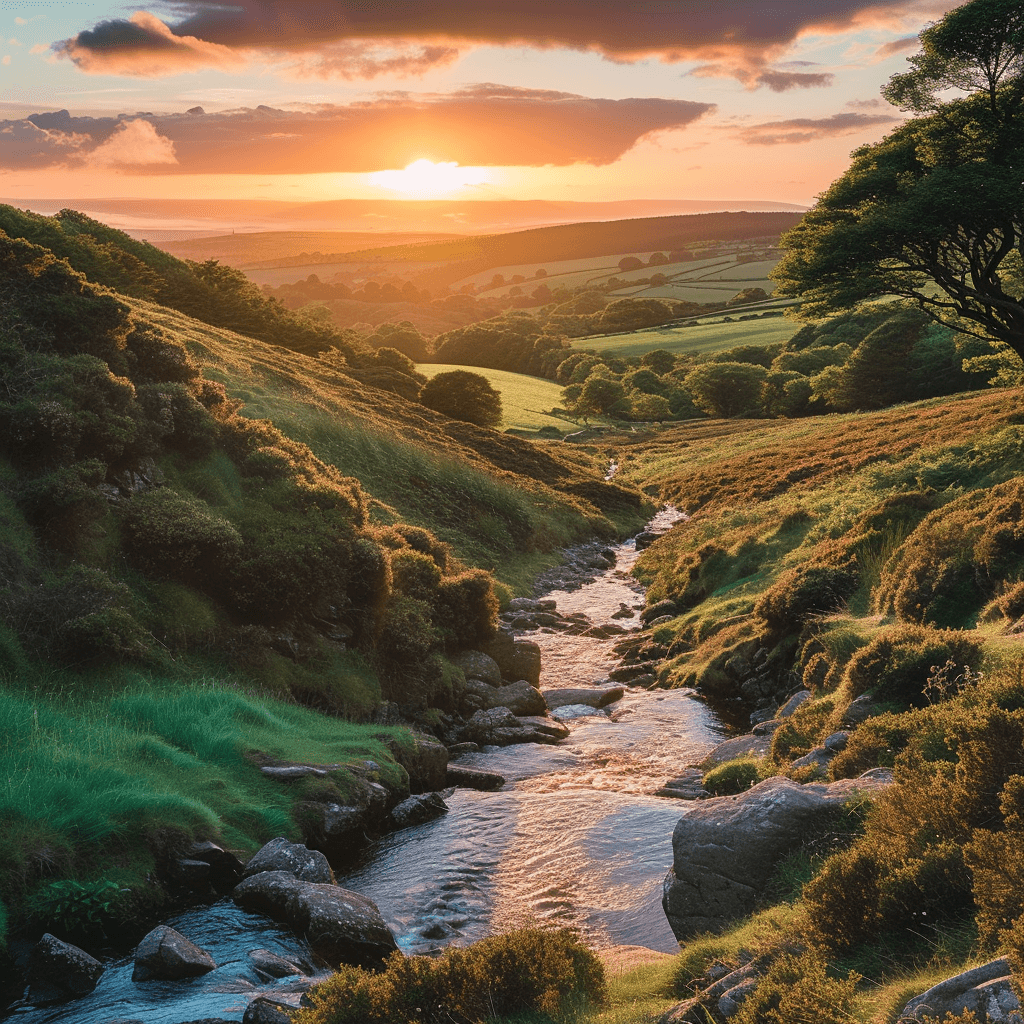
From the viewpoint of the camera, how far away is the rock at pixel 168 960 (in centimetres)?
1062

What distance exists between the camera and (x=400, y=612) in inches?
1011

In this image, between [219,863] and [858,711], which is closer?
[219,863]

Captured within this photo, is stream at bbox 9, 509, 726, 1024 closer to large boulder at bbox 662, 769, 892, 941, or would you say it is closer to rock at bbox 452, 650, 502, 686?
large boulder at bbox 662, 769, 892, 941

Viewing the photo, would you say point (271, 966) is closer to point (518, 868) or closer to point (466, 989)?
point (466, 989)

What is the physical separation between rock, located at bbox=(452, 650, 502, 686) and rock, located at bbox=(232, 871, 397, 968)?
43.5 ft

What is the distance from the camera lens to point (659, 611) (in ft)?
113

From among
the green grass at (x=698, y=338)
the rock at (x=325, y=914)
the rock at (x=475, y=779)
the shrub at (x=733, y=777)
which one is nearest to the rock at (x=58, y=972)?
the rock at (x=325, y=914)

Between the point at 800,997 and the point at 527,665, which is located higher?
the point at 800,997

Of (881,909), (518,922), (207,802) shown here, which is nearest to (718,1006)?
(881,909)

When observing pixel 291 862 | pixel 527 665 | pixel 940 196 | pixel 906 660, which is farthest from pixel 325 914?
pixel 940 196

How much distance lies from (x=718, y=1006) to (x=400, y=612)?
60.9 feet

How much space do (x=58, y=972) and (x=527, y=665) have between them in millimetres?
18016

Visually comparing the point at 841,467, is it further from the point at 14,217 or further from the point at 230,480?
the point at 14,217

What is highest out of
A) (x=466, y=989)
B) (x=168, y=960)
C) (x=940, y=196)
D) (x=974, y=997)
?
(x=940, y=196)
